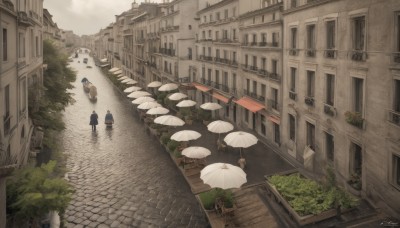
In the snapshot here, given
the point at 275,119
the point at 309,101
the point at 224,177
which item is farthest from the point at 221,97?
the point at 224,177

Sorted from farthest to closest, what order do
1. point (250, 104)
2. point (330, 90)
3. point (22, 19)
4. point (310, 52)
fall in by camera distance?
point (250, 104) → point (310, 52) → point (330, 90) → point (22, 19)

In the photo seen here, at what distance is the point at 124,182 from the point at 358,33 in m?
15.5

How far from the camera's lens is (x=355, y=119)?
57.8 ft

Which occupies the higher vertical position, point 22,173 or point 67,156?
point 22,173

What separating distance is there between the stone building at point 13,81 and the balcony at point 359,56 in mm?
15419

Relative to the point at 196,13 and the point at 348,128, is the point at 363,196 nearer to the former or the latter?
the point at 348,128

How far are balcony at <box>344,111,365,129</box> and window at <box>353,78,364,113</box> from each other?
18.8 inches

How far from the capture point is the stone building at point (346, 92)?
15500 mm

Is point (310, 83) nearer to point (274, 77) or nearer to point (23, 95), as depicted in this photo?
point (274, 77)

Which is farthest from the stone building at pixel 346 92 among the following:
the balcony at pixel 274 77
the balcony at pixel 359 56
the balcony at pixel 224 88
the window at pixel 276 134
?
the balcony at pixel 224 88

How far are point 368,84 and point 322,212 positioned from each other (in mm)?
6320

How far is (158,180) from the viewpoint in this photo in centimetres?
2253

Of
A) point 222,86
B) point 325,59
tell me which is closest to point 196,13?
point 222,86

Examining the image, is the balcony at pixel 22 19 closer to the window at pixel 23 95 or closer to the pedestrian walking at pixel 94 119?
the window at pixel 23 95
